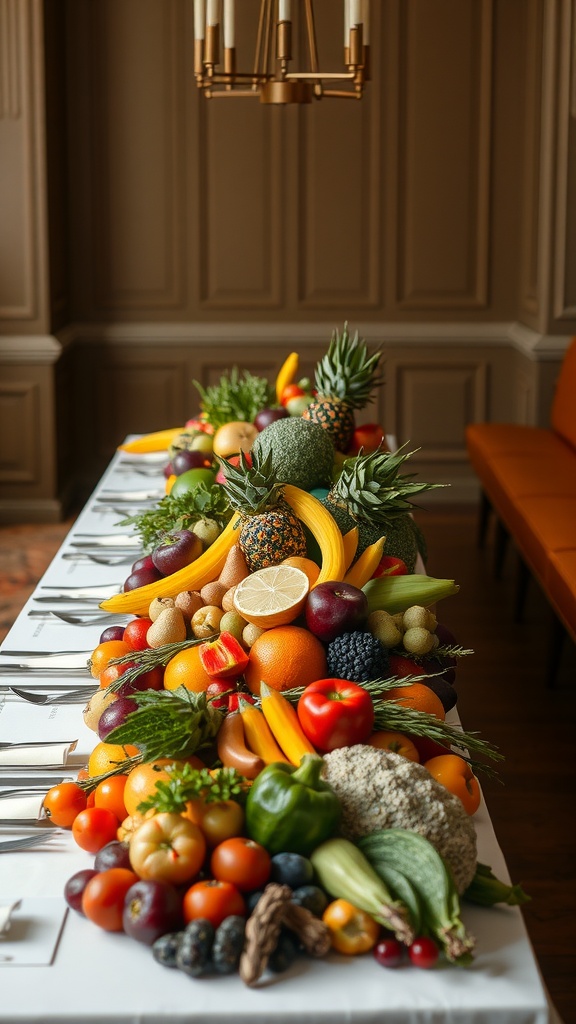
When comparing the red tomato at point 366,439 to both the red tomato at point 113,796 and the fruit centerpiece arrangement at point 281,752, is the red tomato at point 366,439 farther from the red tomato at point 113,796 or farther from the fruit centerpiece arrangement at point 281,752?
the red tomato at point 113,796

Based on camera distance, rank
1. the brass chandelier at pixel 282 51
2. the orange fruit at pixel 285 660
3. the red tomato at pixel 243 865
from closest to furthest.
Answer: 1. the red tomato at pixel 243 865
2. the orange fruit at pixel 285 660
3. the brass chandelier at pixel 282 51

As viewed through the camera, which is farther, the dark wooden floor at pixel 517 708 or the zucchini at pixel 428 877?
the dark wooden floor at pixel 517 708

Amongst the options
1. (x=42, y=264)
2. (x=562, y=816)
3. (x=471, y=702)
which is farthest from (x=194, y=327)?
(x=562, y=816)

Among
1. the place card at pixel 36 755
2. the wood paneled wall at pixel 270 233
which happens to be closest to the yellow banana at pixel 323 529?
the place card at pixel 36 755

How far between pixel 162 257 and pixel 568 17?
7.61ft

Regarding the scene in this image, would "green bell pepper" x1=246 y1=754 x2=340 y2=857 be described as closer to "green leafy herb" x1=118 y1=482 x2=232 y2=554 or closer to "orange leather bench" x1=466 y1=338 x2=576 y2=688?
"green leafy herb" x1=118 y1=482 x2=232 y2=554

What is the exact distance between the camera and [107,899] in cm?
121

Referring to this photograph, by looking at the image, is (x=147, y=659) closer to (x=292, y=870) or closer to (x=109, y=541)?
(x=292, y=870)

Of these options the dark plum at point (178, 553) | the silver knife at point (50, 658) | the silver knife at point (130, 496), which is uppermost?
the dark plum at point (178, 553)

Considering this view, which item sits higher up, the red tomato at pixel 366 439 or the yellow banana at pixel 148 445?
the red tomato at pixel 366 439

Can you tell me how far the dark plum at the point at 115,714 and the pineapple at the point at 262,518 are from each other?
37 cm

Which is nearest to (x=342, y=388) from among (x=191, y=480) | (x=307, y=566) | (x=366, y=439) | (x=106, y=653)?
(x=366, y=439)

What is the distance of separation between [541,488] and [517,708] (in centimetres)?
94

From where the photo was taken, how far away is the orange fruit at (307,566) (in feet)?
5.91
